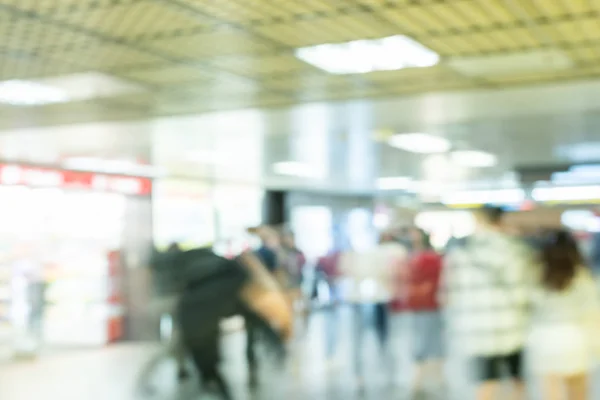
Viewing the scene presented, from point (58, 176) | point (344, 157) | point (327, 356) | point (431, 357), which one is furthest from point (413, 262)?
point (344, 157)

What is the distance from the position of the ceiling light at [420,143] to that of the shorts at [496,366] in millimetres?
5623

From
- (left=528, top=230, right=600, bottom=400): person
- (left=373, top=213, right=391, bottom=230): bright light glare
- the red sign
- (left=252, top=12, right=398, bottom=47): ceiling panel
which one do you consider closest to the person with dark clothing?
(left=252, top=12, right=398, bottom=47): ceiling panel

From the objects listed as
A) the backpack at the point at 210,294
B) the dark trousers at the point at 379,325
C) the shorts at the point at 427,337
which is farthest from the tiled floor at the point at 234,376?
the backpack at the point at 210,294

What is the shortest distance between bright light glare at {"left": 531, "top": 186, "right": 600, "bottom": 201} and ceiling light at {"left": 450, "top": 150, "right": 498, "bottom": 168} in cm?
115

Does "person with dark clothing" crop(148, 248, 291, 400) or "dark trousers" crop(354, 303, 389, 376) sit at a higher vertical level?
"person with dark clothing" crop(148, 248, 291, 400)

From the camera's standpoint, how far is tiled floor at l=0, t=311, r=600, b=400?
27.4 ft

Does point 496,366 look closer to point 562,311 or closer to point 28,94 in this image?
point 562,311

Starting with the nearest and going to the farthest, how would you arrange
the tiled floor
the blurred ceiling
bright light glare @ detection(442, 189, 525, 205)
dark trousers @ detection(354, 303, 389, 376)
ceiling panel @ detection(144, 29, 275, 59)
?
the blurred ceiling
ceiling panel @ detection(144, 29, 275, 59)
the tiled floor
dark trousers @ detection(354, 303, 389, 376)
bright light glare @ detection(442, 189, 525, 205)

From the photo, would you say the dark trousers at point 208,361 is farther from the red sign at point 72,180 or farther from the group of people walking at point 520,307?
the red sign at point 72,180

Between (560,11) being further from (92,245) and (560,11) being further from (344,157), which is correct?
(344,157)

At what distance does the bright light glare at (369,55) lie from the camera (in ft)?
18.4

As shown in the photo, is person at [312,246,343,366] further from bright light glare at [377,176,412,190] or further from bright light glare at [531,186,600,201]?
bright light glare at [377,176,412,190]

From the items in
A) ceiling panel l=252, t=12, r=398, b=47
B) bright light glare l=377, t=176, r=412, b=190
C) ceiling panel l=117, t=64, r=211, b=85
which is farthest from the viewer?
bright light glare l=377, t=176, r=412, b=190

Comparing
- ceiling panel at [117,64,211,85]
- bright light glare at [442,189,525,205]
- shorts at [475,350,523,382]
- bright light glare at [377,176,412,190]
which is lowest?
shorts at [475,350,523,382]
